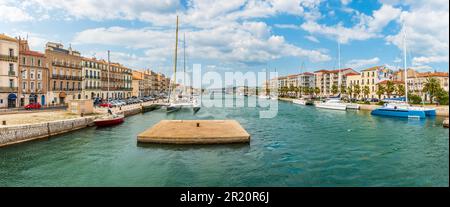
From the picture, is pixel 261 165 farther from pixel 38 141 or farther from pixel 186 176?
pixel 38 141

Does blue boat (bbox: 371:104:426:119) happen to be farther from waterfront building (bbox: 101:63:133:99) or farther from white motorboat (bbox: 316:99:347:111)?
Result: waterfront building (bbox: 101:63:133:99)

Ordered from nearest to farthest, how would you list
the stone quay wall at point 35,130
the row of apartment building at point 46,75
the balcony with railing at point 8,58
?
the stone quay wall at point 35,130, the balcony with railing at point 8,58, the row of apartment building at point 46,75

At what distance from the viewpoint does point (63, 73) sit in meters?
58.1

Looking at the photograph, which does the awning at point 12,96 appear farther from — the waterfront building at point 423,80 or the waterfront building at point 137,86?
the waterfront building at point 423,80

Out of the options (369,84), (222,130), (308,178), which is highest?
(369,84)

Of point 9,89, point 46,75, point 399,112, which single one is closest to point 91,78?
point 46,75

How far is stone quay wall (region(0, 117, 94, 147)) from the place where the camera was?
22.5 metres

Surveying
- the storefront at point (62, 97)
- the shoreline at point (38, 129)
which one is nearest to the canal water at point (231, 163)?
the shoreline at point (38, 129)

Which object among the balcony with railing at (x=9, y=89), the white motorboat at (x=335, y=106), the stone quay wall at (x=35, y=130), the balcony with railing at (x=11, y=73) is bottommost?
the stone quay wall at (x=35, y=130)

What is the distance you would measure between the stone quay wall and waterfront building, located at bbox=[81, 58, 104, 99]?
39.4m

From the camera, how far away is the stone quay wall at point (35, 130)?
22469 millimetres

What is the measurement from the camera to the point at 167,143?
70.8 ft
